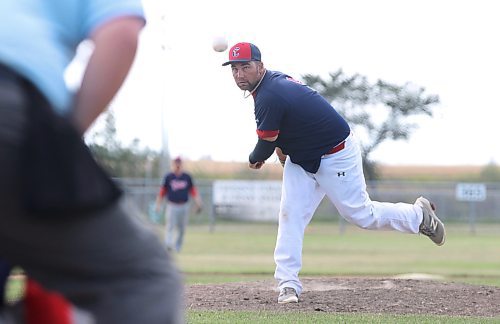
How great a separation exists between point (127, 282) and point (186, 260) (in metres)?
18.9

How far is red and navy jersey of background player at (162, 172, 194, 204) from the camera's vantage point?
2266 cm

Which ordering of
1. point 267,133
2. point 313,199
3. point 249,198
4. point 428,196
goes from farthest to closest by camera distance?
point 249,198
point 428,196
point 313,199
point 267,133

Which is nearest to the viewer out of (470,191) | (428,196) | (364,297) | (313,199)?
(313,199)

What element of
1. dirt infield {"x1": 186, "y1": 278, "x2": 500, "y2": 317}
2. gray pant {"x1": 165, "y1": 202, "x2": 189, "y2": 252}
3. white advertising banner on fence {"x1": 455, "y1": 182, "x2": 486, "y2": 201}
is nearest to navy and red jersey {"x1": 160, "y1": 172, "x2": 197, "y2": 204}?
gray pant {"x1": 165, "y1": 202, "x2": 189, "y2": 252}

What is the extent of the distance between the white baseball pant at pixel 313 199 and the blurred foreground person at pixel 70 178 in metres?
5.66

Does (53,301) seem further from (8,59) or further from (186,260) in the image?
(186,260)

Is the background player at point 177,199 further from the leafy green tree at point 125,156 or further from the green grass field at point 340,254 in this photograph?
the leafy green tree at point 125,156

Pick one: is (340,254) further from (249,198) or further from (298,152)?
(298,152)

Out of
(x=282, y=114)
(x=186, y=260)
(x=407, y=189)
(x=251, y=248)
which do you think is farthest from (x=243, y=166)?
(x=282, y=114)

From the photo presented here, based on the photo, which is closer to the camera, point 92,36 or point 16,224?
point 16,224

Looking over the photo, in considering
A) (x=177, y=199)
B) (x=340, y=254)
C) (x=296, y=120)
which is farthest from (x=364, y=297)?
(x=340, y=254)

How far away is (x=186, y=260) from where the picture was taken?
2117 cm

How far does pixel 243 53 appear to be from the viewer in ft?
26.5

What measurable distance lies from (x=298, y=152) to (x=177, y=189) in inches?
584
